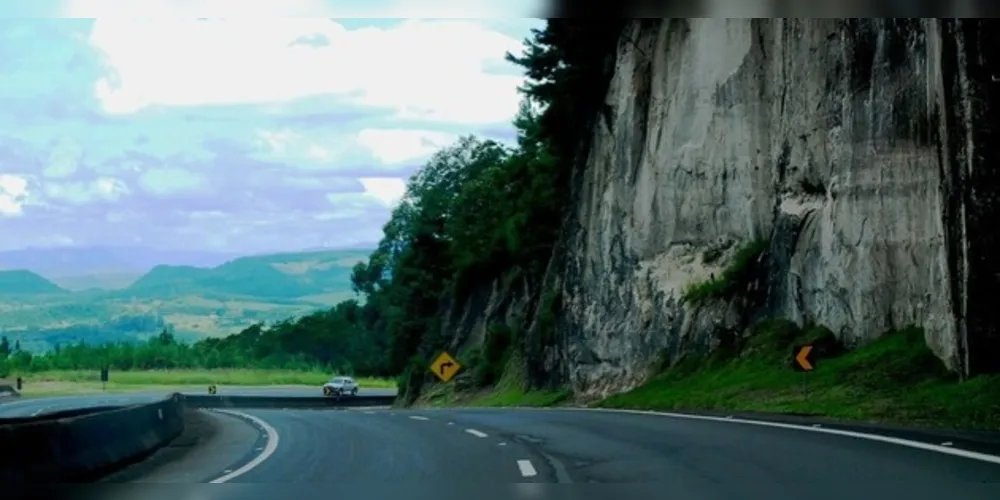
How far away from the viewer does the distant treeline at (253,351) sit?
10612 centimetres

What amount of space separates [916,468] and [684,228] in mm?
34018

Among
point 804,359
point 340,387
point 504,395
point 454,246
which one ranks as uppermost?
point 454,246

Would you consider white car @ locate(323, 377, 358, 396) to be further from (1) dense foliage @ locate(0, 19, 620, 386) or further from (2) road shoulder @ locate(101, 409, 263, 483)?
(2) road shoulder @ locate(101, 409, 263, 483)

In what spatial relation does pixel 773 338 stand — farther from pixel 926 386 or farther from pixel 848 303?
pixel 926 386

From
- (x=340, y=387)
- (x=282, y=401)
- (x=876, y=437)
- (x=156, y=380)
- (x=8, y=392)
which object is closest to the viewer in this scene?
(x=876, y=437)

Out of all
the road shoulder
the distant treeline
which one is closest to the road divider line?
the road shoulder

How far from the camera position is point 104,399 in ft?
275

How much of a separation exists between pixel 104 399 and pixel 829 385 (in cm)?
5832

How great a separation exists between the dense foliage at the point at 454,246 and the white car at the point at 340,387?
380 centimetres

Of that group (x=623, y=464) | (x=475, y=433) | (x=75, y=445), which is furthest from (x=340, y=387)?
(x=75, y=445)

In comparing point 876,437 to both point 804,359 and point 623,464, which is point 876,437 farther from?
point 804,359

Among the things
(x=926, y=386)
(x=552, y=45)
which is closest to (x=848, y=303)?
(x=926, y=386)

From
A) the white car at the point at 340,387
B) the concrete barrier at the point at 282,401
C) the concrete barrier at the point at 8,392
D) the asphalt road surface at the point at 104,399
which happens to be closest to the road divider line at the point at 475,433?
the asphalt road surface at the point at 104,399

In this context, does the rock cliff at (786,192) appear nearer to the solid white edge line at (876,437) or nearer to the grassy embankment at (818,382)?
the grassy embankment at (818,382)
